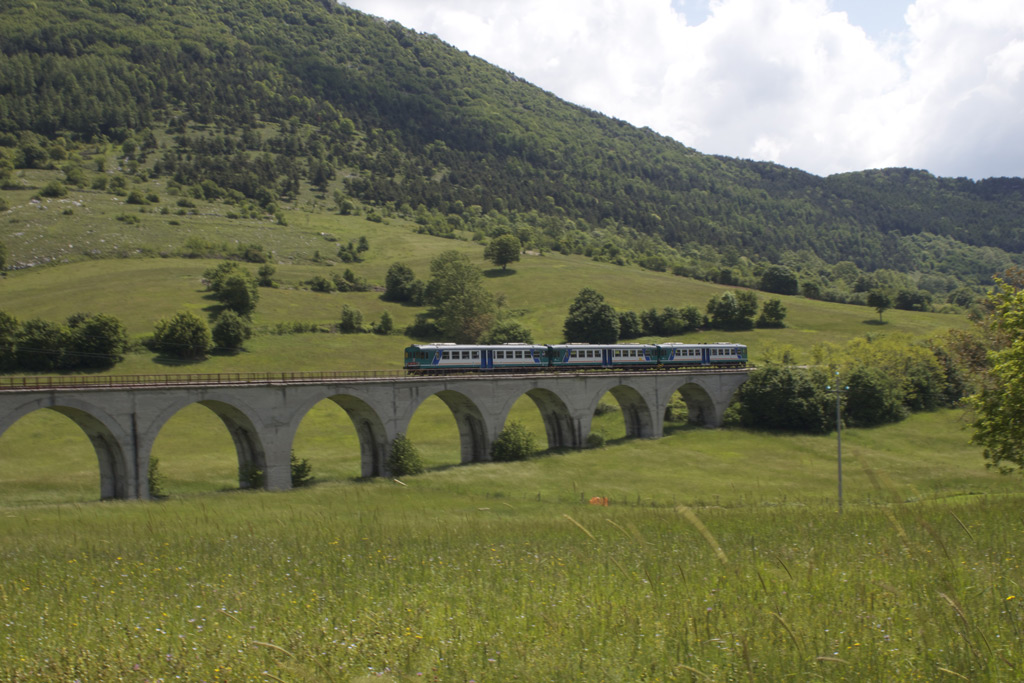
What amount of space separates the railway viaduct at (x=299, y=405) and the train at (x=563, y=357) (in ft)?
4.98

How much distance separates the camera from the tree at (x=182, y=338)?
68875 mm

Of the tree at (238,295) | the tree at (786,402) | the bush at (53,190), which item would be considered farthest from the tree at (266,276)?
the tree at (786,402)

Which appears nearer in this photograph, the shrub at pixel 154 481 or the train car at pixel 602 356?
the shrub at pixel 154 481

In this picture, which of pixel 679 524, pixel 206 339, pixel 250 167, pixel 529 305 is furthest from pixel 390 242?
pixel 679 524

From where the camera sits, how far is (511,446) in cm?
5231

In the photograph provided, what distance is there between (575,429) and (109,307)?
59187 mm

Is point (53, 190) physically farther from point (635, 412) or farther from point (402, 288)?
point (635, 412)

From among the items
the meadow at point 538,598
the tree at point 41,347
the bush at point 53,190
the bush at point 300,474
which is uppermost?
the bush at point 53,190

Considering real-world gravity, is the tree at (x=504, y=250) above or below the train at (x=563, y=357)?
above

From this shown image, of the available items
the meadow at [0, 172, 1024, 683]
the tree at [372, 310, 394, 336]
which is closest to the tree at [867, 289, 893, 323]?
the tree at [372, 310, 394, 336]

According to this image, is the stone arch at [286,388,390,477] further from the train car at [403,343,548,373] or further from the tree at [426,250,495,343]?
the tree at [426,250,495,343]

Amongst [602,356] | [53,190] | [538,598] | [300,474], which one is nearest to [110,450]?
[300,474]

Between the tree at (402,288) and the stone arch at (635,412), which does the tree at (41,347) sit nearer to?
the stone arch at (635,412)

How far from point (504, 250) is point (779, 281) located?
187 feet
